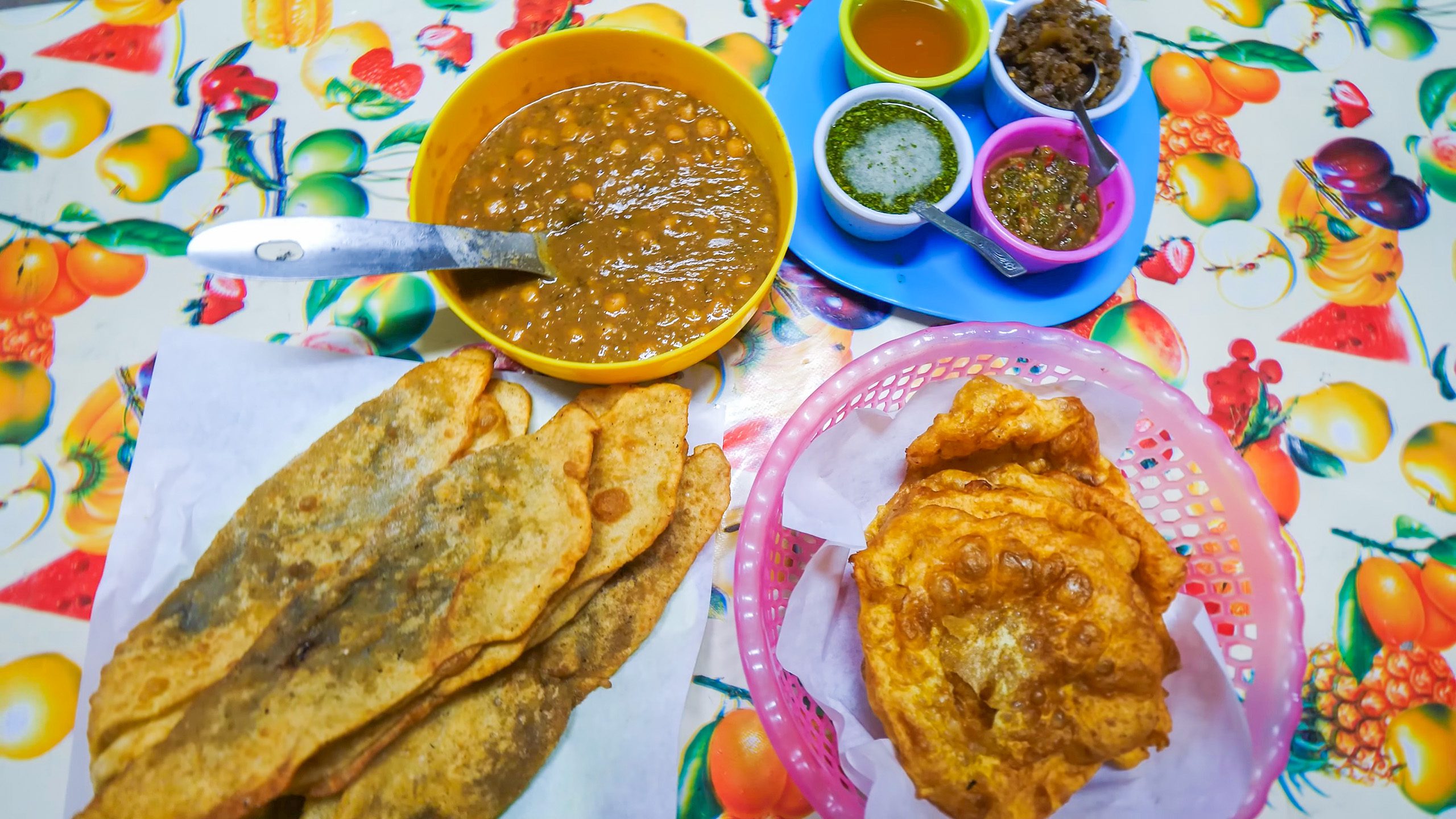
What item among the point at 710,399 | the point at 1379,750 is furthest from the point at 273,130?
the point at 1379,750

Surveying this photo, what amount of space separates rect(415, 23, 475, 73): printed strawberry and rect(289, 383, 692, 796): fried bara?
128 centimetres

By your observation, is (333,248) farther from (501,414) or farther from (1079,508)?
(1079,508)

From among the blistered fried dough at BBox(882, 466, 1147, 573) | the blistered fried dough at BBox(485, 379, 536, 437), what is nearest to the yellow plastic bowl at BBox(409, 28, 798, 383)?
the blistered fried dough at BBox(485, 379, 536, 437)

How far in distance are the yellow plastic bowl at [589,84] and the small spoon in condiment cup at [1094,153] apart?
907mm

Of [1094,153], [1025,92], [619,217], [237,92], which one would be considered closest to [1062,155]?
[1094,153]

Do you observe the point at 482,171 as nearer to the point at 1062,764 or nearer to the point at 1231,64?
the point at 1062,764

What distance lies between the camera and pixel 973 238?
217cm

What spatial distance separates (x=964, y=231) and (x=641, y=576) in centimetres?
129

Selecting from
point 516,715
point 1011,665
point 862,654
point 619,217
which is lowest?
point 516,715

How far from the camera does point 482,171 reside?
2.20 metres

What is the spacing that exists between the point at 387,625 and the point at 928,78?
2161mm

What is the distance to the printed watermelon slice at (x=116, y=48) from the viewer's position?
2.56 metres

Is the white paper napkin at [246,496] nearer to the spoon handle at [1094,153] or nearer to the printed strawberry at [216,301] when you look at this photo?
the printed strawberry at [216,301]

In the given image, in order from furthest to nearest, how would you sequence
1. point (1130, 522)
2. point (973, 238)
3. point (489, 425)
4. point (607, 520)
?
point (973, 238)
point (489, 425)
point (607, 520)
point (1130, 522)
